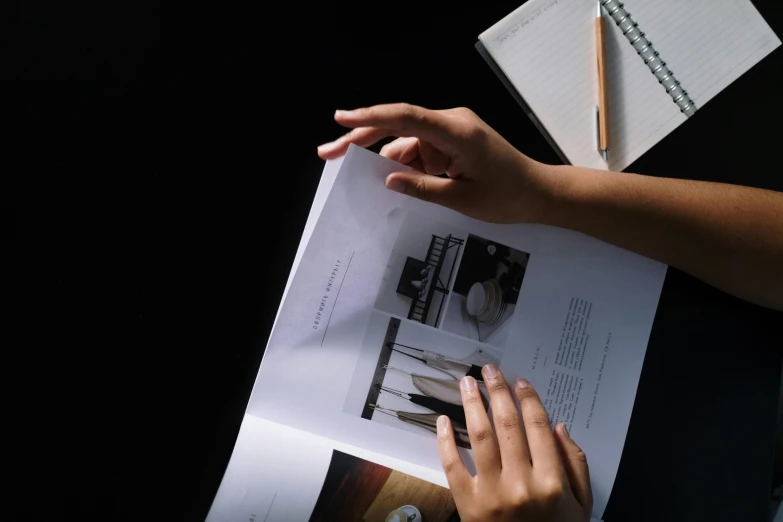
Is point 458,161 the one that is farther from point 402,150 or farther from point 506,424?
point 506,424

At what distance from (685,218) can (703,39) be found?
0.24 metres

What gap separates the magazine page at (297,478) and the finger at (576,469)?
0.15m

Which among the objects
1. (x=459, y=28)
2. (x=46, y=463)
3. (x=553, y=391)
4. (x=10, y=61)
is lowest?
(x=46, y=463)

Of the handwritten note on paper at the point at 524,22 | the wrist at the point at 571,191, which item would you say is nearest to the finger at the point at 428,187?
the wrist at the point at 571,191

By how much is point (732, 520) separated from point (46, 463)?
2.63 feet

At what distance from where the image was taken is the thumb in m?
0.55

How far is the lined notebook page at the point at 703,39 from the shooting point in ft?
2.11

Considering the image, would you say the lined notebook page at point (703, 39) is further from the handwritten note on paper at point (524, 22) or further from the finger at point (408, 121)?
the finger at point (408, 121)

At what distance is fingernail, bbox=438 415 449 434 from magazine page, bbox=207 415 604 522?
5cm

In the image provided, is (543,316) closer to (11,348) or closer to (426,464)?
(426,464)

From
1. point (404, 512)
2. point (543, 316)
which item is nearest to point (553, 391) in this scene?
point (543, 316)

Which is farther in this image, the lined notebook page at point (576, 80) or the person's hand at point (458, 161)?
the lined notebook page at point (576, 80)

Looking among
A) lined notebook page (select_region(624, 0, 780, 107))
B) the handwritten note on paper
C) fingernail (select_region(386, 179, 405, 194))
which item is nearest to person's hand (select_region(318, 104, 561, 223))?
fingernail (select_region(386, 179, 405, 194))

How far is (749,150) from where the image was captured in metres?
0.64
